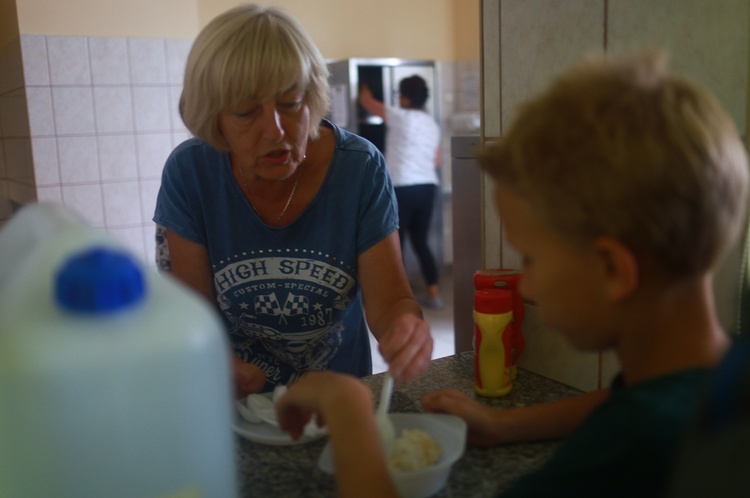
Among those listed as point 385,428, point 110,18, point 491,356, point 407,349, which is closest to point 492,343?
point 491,356

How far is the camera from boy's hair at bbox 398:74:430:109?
428cm

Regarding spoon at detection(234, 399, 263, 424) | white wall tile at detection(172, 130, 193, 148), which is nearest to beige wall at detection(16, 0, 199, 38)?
white wall tile at detection(172, 130, 193, 148)

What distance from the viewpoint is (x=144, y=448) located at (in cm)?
50

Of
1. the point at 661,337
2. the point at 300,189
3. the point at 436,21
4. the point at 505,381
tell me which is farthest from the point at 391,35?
the point at 661,337

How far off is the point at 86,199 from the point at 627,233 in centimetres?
309

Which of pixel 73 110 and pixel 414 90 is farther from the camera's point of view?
pixel 414 90

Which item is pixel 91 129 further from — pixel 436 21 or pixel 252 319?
pixel 436 21

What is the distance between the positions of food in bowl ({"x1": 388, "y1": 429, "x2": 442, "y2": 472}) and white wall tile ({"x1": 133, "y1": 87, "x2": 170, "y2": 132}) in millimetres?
2875

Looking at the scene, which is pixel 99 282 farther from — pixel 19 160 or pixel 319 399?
pixel 19 160

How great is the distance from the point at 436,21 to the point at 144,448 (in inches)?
190

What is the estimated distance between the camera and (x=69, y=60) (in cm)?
304

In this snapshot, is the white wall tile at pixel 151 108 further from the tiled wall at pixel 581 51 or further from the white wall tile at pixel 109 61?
the tiled wall at pixel 581 51

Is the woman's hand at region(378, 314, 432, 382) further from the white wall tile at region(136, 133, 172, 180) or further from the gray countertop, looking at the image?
the white wall tile at region(136, 133, 172, 180)

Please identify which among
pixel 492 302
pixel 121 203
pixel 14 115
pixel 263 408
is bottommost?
pixel 121 203
